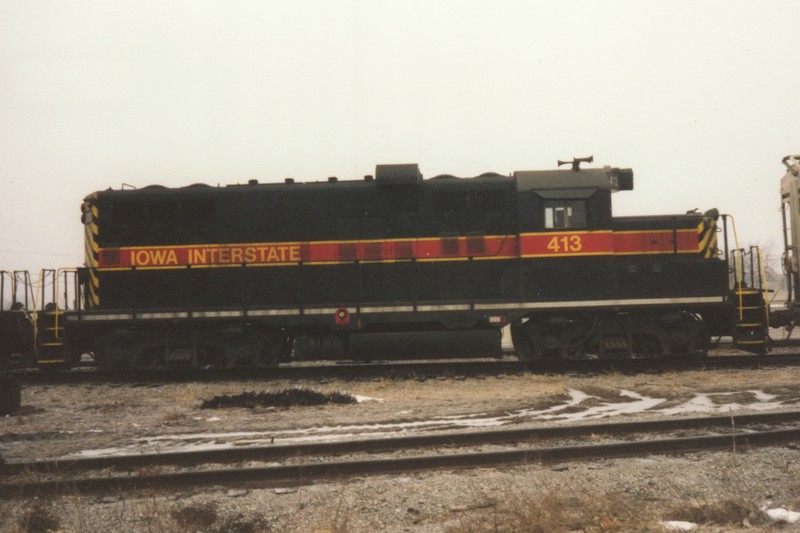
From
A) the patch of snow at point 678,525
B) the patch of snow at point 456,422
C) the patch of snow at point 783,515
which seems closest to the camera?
the patch of snow at point 678,525

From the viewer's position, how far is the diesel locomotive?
11.7m

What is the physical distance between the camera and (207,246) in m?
12.2

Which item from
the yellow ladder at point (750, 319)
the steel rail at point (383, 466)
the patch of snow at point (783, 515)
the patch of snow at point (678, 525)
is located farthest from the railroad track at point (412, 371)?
the patch of snow at point (678, 525)

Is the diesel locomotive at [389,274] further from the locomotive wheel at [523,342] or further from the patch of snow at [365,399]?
the patch of snow at [365,399]

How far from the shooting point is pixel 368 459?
588 cm

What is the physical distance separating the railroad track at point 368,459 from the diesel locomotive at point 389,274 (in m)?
4.89

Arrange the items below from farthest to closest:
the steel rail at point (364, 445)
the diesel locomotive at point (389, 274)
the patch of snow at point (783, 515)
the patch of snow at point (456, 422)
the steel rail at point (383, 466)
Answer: the diesel locomotive at point (389, 274)
the patch of snow at point (456, 422)
the steel rail at point (364, 445)
the steel rail at point (383, 466)
the patch of snow at point (783, 515)

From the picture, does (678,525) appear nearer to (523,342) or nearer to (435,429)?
(435,429)

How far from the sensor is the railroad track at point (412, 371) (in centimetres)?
1187

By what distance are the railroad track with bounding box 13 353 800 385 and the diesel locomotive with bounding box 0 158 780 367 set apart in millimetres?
254

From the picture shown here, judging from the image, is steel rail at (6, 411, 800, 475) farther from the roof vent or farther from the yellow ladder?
the roof vent

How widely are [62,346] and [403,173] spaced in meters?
7.92

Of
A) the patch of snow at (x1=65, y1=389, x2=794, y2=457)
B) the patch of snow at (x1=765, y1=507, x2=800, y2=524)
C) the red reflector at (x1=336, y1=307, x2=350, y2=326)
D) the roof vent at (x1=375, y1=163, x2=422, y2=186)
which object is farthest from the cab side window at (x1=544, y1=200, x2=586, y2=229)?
the patch of snow at (x1=765, y1=507, x2=800, y2=524)

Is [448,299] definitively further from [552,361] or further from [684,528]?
[684,528]
